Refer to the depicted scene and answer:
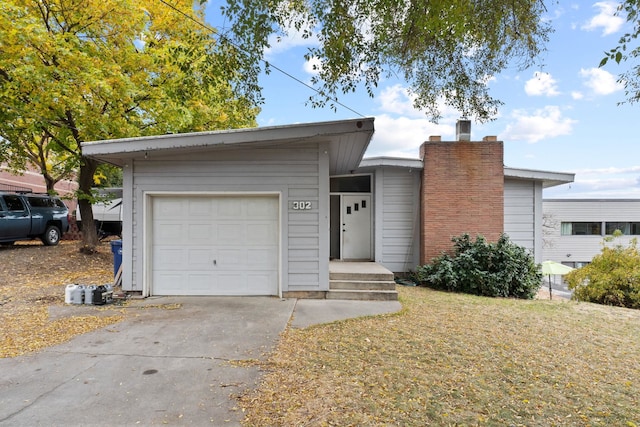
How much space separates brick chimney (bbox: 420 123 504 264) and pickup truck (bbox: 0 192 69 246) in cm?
1284

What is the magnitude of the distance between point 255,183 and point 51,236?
10381 millimetres

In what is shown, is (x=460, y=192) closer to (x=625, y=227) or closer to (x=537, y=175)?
(x=537, y=175)

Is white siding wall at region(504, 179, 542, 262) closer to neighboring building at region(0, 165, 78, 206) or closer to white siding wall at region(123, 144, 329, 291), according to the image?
white siding wall at region(123, 144, 329, 291)

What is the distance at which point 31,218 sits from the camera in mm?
11781

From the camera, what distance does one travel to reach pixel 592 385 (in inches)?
134

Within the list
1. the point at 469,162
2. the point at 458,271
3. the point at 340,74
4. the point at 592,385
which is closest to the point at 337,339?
the point at 592,385

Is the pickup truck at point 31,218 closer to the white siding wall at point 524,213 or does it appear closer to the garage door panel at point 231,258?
the garage door panel at point 231,258

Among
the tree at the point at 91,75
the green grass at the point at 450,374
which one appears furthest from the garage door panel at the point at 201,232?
the green grass at the point at 450,374

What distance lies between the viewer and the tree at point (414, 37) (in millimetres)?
4402

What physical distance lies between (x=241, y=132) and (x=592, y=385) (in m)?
5.93

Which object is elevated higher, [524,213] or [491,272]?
[524,213]

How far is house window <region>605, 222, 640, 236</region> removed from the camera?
915 inches

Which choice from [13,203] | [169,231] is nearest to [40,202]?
[13,203]

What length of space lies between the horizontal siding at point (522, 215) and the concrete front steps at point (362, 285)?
508 cm
